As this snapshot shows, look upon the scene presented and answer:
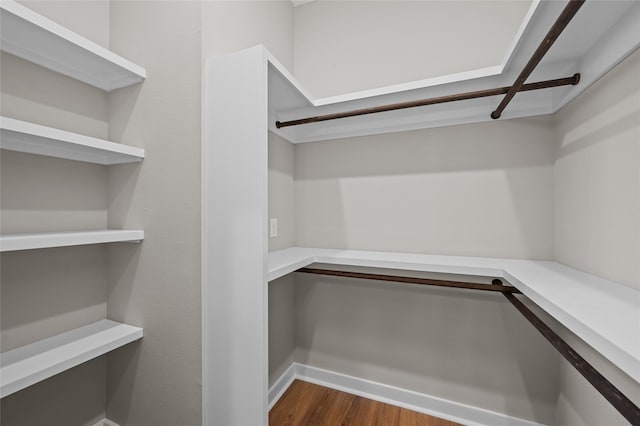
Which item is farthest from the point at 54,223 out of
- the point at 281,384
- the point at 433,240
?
the point at 433,240

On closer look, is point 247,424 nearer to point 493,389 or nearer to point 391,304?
point 391,304

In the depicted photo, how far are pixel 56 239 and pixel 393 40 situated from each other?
1873 mm

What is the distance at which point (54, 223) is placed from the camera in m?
1.08

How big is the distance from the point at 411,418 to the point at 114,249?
1778 mm

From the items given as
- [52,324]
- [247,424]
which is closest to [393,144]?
[247,424]

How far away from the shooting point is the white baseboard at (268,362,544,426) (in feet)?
4.39

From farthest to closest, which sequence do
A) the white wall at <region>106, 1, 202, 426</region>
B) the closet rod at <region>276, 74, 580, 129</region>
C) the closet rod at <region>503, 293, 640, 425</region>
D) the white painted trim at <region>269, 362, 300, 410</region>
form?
1. the white painted trim at <region>269, 362, 300, 410</region>
2. the white wall at <region>106, 1, 202, 426</region>
3. the closet rod at <region>276, 74, 580, 129</region>
4. the closet rod at <region>503, 293, 640, 425</region>

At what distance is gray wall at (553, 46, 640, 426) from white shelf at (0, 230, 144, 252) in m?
1.60

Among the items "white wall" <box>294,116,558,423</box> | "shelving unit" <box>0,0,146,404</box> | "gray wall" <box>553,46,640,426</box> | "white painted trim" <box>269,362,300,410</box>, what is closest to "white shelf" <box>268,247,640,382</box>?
"gray wall" <box>553,46,640,426</box>

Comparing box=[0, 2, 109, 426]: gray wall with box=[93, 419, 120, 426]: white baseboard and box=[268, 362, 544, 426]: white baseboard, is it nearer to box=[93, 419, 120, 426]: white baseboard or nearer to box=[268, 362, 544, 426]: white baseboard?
box=[93, 419, 120, 426]: white baseboard

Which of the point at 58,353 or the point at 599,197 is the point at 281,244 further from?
the point at 599,197

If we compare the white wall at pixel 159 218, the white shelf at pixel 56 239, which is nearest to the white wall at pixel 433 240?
the white wall at pixel 159 218

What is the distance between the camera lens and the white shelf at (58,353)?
0.82 m

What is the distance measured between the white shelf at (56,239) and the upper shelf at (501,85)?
910 mm
